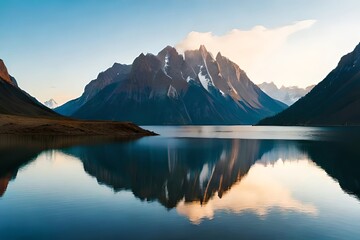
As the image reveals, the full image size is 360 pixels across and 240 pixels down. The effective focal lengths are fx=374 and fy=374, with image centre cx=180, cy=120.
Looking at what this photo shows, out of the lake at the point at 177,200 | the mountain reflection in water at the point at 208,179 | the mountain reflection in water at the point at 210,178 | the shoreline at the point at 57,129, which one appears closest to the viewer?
the lake at the point at 177,200

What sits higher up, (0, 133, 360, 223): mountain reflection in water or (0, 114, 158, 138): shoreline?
(0, 114, 158, 138): shoreline

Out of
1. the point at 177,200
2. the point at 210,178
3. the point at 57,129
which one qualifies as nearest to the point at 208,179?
the point at 210,178

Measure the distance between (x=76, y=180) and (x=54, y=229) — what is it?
26.1 metres

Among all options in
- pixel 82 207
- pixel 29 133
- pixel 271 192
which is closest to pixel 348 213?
pixel 271 192

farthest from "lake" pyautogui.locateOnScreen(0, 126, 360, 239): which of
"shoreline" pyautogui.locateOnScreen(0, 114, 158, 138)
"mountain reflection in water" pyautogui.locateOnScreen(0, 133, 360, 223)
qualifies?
"shoreline" pyautogui.locateOnScreen(0, 114, 158, 138)

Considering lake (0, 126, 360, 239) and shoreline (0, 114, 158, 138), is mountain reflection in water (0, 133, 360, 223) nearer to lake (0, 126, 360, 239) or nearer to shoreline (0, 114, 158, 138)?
lake (0, 126, 360, 239)

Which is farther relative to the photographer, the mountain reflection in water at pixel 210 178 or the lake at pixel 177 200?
the mountain reflection in water at pixel 210 178

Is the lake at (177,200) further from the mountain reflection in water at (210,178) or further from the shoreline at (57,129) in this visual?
the shoreline at (57,129)

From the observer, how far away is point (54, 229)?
28.2 m

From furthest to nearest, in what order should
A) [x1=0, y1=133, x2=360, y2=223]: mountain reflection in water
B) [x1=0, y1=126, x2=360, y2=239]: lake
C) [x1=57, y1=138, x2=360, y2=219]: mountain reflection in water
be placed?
[x1=57, y1=138, x2=360, y2=219]: mountain reflection in water
[x1=0, y1=133, x2=360, y2=223]: mountain reflection in water
[x1=0, y1=126, x2=360, y2=239]: lake

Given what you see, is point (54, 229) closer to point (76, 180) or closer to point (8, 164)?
point (76, 180)

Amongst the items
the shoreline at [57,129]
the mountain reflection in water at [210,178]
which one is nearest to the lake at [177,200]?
the mountain reflection in water at [210,178]

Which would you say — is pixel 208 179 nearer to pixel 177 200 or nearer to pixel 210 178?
pixel 210 178

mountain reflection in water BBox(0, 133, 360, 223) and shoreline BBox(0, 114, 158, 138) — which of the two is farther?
shoreline BBox(0, 114, 158, 138)
